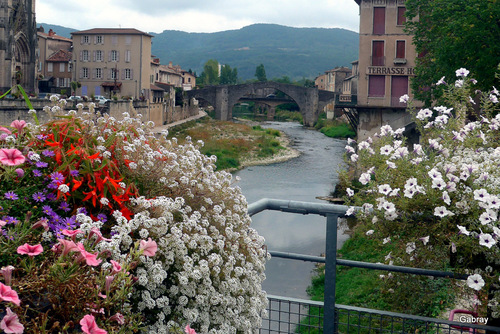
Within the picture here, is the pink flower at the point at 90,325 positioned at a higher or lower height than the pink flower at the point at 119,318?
higher

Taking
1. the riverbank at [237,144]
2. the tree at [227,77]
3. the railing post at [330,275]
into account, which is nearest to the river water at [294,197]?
the railing post at [330,275]

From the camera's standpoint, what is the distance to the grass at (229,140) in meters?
38.6

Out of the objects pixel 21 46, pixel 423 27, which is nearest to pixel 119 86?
pixel 21 46

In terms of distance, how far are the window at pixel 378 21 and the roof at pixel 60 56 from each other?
124 feet

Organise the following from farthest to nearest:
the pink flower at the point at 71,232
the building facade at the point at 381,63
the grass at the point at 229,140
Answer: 1. the grass at the point at 229,140
2. the building facade at the point at 381,63
3. the pink flower at the point at 71,232

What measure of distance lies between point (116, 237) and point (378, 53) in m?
29.2

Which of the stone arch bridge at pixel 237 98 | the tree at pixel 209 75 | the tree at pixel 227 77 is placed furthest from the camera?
the tree at pixel 209 75

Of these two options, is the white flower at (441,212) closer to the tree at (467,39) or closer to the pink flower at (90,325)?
the pink flower at (90,325)

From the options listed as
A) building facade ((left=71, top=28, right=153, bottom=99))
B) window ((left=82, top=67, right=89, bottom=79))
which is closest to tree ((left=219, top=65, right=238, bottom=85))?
building facade ((left=71, top=28, right=153, bottom=99))

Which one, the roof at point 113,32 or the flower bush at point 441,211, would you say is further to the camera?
the roof at point 113,32

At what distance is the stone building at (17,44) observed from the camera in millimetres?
41344

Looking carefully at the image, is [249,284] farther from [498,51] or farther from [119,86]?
Answer: [119,86]

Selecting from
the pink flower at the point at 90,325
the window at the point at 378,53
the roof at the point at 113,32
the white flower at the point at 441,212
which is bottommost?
the pink flower at the point at 90,325

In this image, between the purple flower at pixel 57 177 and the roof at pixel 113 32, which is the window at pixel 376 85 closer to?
the purple flower at pixel 57 177
